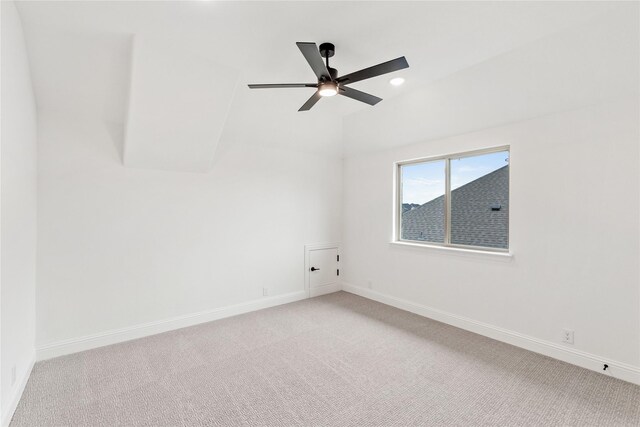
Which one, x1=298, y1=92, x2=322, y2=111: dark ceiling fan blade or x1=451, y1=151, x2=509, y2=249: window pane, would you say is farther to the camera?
x1=451, y1=151, x2=509, y2=249: window pane

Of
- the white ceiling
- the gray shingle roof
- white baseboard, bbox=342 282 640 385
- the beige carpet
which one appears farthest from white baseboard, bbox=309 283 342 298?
the white ceiling

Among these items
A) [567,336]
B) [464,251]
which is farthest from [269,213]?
[567,336]

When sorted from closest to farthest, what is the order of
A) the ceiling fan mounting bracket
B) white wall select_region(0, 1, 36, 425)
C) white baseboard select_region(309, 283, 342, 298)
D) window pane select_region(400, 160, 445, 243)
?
white wall select_region(0, 1, 36, 425) < the ceiling fan mounting bracket < window pane select_region(400, 160, 445, 243) < white baseboard select_region(309, 283, 342, 298)

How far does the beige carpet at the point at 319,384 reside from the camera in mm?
2006

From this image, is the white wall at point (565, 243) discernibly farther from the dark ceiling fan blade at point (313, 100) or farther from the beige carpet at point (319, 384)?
the dark ceiling fan blade at point (313, 100)

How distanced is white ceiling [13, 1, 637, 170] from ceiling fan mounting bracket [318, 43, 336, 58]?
42 mm

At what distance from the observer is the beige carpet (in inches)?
79.0

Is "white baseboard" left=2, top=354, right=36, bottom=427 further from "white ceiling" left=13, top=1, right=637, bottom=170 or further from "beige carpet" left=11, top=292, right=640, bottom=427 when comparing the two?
"white ceiling" left=13, top=1, right=637, bottom=170

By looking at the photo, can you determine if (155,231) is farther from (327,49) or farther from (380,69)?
(380,69)

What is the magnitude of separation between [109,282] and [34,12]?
2.35 metres

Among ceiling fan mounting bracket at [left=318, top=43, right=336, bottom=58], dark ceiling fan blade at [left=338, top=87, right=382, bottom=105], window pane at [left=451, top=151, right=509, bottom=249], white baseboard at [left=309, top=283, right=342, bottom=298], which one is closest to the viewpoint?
ceiling fan mounting bracket at [left=318, top=43, right=336, bottom=58]

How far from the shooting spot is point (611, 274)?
252 cm

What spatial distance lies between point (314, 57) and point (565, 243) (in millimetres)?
2745

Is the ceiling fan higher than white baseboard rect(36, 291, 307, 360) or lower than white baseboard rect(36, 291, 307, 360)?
higher
